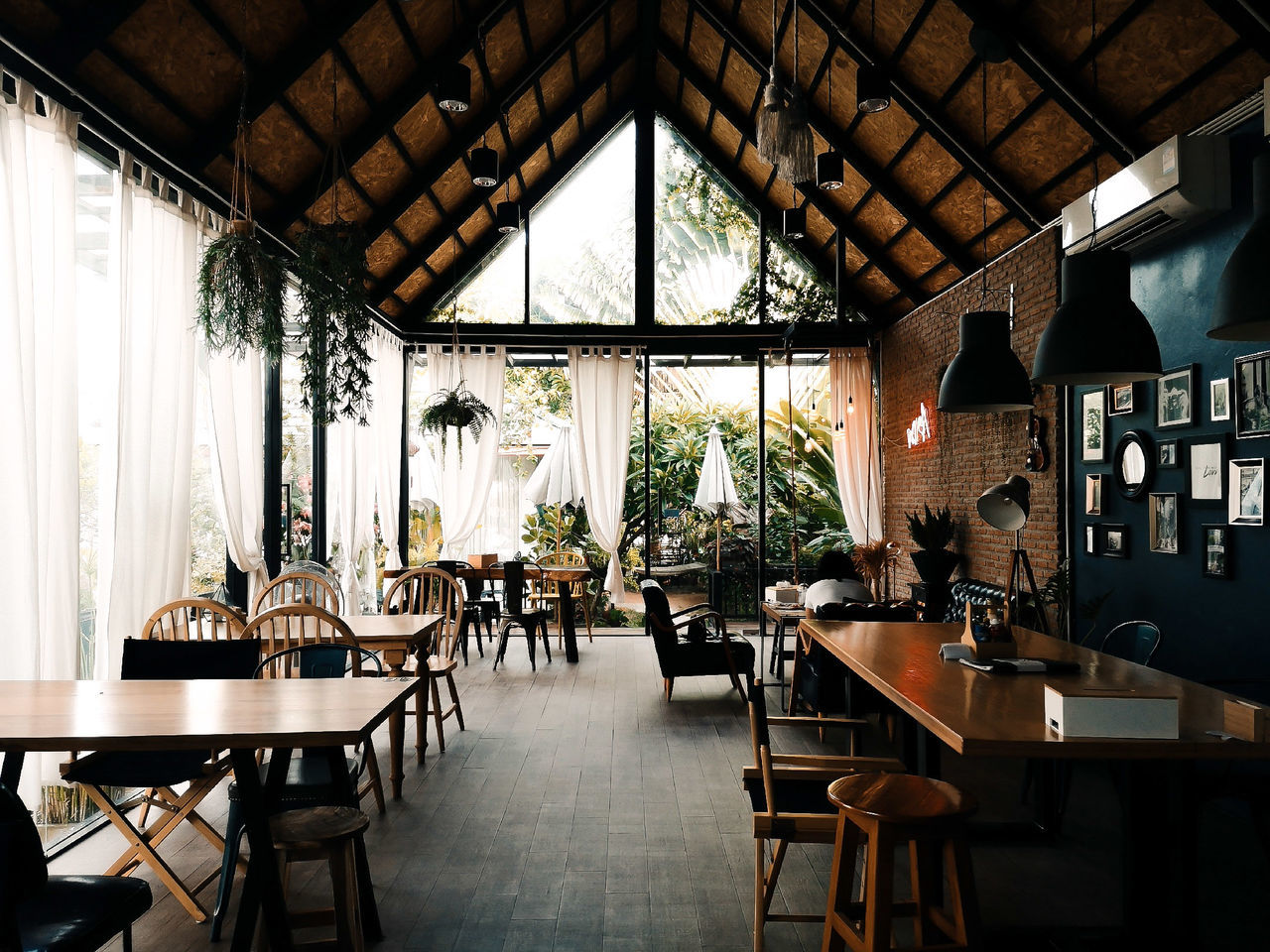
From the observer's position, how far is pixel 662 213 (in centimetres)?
923

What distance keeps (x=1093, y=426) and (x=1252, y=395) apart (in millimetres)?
1381

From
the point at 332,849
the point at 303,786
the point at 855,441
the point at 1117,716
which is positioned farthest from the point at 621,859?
the point at 855,441

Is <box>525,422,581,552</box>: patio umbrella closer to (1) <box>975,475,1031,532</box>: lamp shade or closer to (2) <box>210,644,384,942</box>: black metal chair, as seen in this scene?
(1) <box>975,475,1031,532</box>: lamp shade

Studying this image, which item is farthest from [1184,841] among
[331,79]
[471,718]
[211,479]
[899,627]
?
[331,79]

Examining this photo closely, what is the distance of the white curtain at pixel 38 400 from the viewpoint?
10.9 feet

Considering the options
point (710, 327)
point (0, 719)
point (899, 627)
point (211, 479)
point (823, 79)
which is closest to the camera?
point (0, 719)

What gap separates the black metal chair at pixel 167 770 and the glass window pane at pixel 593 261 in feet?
21.0

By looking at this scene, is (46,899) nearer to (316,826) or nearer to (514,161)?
(316,826)

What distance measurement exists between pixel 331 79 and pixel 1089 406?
5.32 meters

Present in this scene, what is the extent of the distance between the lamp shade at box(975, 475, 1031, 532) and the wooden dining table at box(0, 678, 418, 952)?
4.30 m

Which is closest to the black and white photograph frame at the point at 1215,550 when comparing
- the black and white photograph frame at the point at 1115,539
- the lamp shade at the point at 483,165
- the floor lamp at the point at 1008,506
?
the black and white photograph frame at the point at 1115,539

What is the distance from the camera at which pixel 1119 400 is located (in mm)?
5145

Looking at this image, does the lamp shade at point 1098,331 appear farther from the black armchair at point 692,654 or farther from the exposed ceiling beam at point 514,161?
the exposed ceiling beam at point 514,161

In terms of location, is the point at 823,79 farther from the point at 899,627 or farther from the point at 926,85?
the point at 899,627
